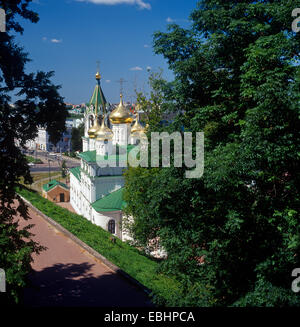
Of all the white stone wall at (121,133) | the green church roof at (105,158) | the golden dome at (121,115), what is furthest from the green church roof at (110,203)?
the golden dome at (121,115)

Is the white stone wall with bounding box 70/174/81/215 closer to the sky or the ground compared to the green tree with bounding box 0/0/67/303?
closer to the ground

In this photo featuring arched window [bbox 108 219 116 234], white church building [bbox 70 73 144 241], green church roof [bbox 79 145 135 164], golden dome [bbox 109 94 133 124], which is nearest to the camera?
arched window [bbox 108 219 116 234]

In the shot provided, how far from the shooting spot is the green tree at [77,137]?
64000 mm

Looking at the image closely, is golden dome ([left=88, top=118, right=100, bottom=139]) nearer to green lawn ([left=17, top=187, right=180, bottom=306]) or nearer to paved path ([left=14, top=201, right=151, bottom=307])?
green lawn ([left=17, top=187, right=180, bottom=306])

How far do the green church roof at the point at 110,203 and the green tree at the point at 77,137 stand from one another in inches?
1600

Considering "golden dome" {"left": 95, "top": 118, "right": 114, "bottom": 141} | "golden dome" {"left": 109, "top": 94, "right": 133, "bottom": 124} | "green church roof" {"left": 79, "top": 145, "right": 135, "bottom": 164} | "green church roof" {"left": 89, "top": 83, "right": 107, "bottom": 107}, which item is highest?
"green church roof" {"left": 89, "top": 83, "right": 107, "bottom": 107}

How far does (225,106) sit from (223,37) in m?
1.81

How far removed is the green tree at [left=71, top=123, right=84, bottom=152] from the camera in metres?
64.0

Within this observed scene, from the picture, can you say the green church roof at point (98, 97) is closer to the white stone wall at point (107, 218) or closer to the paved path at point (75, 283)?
the white stone wall at point (107, 218)

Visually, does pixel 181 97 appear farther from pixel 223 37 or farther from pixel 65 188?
pixel 65 188

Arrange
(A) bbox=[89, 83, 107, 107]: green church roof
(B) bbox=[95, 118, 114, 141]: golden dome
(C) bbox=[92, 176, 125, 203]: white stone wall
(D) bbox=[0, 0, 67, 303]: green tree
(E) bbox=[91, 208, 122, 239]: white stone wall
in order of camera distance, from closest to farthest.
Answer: (D) bbox=[0, 0, 67, 303]: green tree
(E) bbox=[91, 208, 122, 239]: white stone wall
(C) bbox=[92, 176, 125, 203]: white stone wall
(B) bbox=[95, 118, 114, 141]: golden dome
(A) bbox=[89, 83, 107, 107]: green church roof

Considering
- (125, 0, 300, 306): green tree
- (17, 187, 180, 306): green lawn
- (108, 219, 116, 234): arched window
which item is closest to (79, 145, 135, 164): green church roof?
(108, 219, 116, 234): arched window

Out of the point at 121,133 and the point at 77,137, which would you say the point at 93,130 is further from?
the point at 77,137
